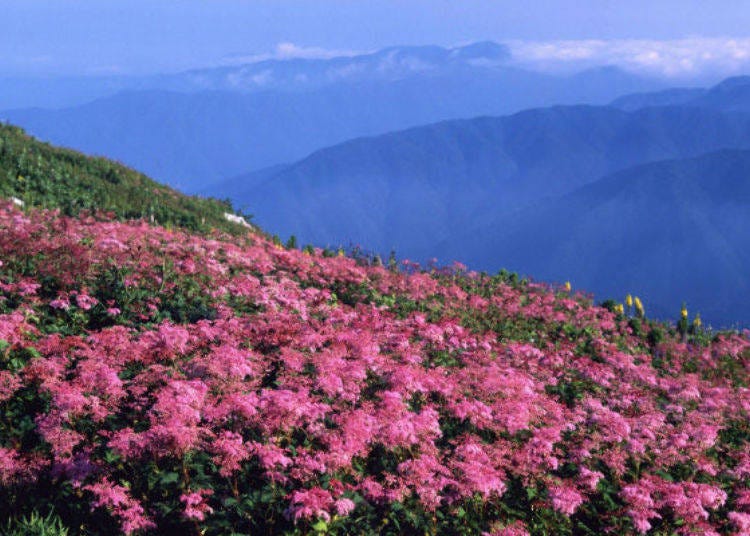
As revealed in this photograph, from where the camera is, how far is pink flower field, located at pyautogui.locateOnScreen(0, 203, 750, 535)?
6660 mm

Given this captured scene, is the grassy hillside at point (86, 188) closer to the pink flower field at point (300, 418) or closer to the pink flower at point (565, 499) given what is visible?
the pink flower field at point (300, 418)

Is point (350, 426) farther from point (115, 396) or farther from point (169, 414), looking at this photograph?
point (115, 396)

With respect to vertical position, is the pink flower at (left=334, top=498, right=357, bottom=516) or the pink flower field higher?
the pink flower field

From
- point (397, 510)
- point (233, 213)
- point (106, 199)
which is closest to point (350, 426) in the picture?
point (397, 510)

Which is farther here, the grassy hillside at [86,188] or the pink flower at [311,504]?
the grassy hillside at [86,188]

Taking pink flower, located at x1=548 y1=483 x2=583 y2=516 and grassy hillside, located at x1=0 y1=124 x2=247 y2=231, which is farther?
grassy hillside, located at x1=0 y1=124 x2=247 y2=231

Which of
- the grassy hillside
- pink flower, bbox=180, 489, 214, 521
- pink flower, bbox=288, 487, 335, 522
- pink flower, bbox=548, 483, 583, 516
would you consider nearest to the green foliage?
pink flower, bbox=180, 489, 214, 521

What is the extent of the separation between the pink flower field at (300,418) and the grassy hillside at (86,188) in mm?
7401

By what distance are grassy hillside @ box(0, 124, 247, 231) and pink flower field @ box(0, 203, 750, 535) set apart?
7.40 m

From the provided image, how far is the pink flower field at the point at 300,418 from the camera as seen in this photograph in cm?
666

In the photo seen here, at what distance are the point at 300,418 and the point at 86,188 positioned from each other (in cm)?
1831

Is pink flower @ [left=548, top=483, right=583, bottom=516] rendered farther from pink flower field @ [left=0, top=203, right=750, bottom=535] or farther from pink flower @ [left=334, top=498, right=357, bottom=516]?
pink flower @ [left=334, top=498, right=357, bottom=516]

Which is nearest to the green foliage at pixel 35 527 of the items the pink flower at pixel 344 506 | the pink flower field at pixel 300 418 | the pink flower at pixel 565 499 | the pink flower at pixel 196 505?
the pink flower field at pixel 300 418

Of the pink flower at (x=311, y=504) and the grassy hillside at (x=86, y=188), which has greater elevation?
the grassy hillside at (x=86, y=188)
